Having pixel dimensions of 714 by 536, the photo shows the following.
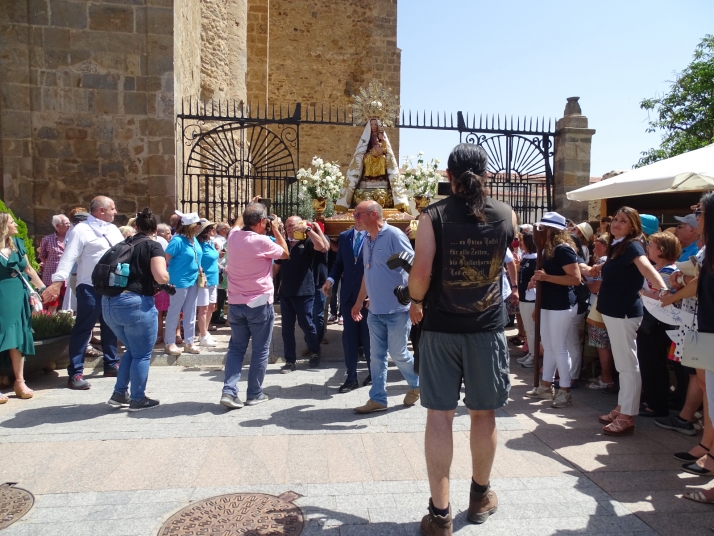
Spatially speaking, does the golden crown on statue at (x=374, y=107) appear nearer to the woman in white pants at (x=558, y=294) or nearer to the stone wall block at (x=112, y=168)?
the stone wall block at (x=112, y=168)

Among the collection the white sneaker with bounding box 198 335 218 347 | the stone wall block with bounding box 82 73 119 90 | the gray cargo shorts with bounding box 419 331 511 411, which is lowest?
the white sneaker with bounding box 198 335 218 347

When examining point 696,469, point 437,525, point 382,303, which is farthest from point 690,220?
point 437,525

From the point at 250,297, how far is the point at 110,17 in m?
7.13

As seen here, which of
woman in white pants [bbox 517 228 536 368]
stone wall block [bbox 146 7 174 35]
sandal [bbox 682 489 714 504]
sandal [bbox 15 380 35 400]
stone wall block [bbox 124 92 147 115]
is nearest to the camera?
sandal [bbox 682 489 714 504]

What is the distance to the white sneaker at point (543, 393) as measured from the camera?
18.1 feet

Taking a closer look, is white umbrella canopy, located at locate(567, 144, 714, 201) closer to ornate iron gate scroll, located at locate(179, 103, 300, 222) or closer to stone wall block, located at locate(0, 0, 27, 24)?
ornate iron gate scroll, located at locate(179, 103, 300, 222)

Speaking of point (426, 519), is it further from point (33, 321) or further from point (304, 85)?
point (304, 85)

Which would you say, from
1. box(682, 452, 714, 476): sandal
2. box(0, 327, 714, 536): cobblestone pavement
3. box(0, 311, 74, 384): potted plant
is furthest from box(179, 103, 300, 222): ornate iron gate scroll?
box(682, 452, 714, 476): sandal

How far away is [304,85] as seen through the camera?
23766 millimetres

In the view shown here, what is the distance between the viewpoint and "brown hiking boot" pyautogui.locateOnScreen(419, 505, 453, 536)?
114 inches

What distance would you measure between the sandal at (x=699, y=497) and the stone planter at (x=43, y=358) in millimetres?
5992

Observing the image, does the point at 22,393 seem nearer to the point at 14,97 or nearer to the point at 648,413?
the point at 648,413

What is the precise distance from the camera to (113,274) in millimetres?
4832

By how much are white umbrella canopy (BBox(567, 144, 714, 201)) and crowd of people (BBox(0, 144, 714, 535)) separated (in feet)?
1.49
